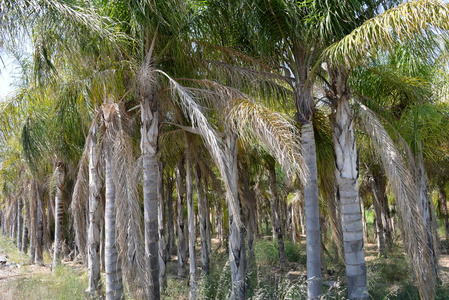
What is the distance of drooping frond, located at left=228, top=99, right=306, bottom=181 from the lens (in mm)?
5342

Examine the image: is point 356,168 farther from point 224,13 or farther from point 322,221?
point 322,221

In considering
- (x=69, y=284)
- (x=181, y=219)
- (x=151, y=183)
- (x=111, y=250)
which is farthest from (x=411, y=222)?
(x=69, y=284)

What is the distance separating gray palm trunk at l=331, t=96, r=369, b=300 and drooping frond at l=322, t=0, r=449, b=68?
5.06 ft

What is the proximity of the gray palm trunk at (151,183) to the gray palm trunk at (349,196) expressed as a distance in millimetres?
3599

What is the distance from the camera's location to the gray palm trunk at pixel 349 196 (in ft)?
22.3

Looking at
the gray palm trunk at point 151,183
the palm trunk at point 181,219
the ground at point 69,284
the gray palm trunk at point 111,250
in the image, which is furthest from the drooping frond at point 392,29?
the palm trunk at point 181,219

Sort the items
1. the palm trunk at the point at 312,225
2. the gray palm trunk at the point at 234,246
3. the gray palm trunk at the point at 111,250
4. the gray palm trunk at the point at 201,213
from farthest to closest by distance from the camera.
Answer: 1. the gray palm trunk at the point at 201,213
2. the gray palm trunk at the point at 234,246
3. the gray palm trunk at the point at 111,250
4. the palm trunk at the point at 312,225

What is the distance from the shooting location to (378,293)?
1019cm

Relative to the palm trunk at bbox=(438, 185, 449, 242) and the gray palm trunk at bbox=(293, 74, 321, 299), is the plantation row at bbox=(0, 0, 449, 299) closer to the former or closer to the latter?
the gray palm trunk at bbox=(293, 74, 321, 299)

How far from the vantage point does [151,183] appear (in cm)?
714

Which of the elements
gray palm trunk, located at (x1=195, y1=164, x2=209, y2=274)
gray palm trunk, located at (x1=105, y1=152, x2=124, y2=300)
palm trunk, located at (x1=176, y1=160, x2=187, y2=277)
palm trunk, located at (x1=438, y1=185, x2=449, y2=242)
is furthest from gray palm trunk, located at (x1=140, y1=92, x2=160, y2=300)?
palm trunk, located at (x1=438, y1=185, x2=449, y2=242)

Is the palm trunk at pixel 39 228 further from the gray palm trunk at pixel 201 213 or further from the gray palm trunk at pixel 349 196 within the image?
the gray palm trunk at pixel 349 196

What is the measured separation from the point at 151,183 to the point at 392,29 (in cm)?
490

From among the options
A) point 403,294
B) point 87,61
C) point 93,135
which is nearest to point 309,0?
point 87,61
